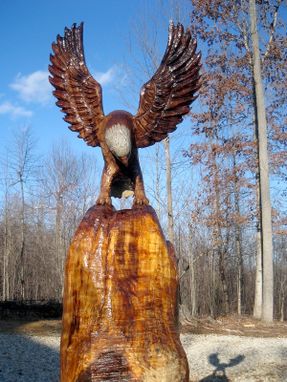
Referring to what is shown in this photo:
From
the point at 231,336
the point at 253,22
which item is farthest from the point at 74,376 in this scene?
the point at 253,22

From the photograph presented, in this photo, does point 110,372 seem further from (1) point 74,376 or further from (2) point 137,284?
(2) point 137,284

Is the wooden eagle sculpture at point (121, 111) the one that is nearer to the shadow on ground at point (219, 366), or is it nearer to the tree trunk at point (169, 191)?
the shadow on ground at point (219, 366)

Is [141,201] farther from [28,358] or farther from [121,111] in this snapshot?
[28,358]

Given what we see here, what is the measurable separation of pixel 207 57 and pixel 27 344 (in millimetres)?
11969

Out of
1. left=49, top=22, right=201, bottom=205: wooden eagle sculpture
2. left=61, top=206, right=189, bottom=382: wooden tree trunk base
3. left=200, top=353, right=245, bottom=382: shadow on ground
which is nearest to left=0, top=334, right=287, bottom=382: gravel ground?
left=200, top=353, right=245, bottom=382: shadow on ground

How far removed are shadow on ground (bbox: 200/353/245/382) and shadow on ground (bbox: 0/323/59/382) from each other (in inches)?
115

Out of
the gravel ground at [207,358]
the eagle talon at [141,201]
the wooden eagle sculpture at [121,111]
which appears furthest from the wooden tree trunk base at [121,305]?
the gravel ground at [207,358]

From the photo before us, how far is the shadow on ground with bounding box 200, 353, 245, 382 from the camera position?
27.4ft

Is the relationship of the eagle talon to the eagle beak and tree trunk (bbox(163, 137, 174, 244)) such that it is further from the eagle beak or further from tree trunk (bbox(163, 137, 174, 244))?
tree trunk (bbox(163, 137, 174, 244))

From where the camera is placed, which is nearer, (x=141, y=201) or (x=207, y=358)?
(x=141, y=201)

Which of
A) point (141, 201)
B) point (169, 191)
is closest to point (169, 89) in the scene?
point (141, 201)

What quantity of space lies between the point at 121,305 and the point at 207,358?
6.87 metres

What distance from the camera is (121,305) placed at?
3924 millimetres

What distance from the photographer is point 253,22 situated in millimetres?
16016
